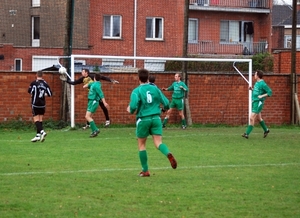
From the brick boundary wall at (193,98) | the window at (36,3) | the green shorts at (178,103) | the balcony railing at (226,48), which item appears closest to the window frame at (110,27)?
the window at (36,3)

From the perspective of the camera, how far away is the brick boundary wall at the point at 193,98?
2547 cm

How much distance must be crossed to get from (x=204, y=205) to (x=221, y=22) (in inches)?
1710

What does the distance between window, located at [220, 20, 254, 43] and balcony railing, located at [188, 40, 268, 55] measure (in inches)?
21.3

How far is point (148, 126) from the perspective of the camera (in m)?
13.3

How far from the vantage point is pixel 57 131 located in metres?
24.2

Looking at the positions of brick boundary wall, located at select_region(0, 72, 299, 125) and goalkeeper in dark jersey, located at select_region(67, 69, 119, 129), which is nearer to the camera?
goalkeeper in dark jersey, located at select_region(67, 69, 119, 129)

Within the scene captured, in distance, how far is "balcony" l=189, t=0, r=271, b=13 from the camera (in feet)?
170

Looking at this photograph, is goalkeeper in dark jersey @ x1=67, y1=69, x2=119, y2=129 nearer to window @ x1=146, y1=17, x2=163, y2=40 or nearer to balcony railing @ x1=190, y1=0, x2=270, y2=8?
window @ x1=146, y1=17, x2=163, y2=40

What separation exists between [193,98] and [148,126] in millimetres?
14801

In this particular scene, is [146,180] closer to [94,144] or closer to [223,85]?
[94,144]

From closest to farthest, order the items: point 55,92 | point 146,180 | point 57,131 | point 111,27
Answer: point 146,180
point 57,131
point 55,92
point 111,27

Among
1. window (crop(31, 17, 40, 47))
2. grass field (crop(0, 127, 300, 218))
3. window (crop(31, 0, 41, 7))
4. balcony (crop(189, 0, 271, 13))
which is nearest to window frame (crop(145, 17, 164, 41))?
A: balcony (crop(189, 0, 271, 13))

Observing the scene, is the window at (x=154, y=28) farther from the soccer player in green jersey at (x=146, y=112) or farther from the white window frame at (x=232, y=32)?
the soccer player in green jersey at (x=146, y=112)

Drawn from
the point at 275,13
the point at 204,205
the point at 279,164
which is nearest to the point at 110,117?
the point at 279,164
